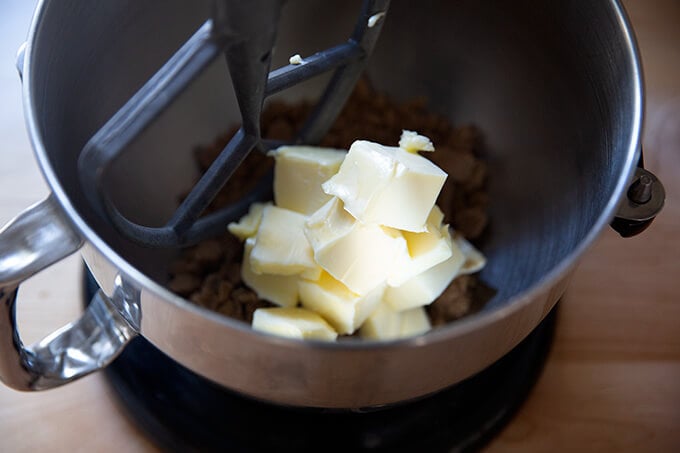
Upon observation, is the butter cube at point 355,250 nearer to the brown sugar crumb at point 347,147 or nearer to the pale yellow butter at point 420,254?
the pale yellow butter at point 420,254

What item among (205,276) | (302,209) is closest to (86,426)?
(205,276)

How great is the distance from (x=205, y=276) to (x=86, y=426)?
0.58 feet

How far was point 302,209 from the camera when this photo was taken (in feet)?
2.30

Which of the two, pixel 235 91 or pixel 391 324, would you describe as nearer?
pixel 235 91

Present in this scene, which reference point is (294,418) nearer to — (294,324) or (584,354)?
(294,324)

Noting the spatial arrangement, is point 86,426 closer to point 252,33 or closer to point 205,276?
point 205,276

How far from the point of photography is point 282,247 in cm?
66

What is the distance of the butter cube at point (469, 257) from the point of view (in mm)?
721

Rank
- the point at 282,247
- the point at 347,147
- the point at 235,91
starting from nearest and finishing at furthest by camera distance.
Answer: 1. the point at 235,91
2. the point at 282,247
3. the point at 347,147

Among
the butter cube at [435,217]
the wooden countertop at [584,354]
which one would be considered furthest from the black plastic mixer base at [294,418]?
the butter cube at [435,217]

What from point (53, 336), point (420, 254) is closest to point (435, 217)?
point (420, 254)

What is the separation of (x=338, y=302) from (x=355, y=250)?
2.1 inches

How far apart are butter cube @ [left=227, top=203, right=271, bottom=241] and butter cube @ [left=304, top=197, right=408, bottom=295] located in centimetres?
10

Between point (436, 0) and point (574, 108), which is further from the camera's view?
point (436, 0)
